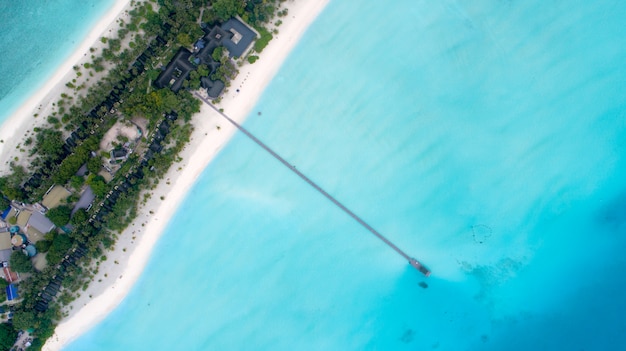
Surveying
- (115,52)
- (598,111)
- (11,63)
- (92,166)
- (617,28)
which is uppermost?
(617,28)

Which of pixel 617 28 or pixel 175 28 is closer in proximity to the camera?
pixel 175 28

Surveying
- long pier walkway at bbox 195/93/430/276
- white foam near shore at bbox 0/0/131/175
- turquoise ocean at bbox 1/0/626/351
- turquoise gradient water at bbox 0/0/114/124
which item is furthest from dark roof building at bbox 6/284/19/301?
long pier walkway at bbox 195/93/430/276

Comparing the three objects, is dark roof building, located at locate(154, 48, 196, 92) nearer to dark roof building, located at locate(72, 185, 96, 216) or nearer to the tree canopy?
the tree canopy

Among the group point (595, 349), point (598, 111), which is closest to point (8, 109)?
point (598, 111)

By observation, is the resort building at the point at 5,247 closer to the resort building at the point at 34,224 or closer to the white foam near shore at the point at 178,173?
the resort building at the point at 34,224

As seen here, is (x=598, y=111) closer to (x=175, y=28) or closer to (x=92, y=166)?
(x=175, y=28)

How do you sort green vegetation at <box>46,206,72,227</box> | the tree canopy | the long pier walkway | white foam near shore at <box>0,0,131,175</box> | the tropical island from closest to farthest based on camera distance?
the tree canopy, green vegetation at <box>46,206,72,227</box>, the tropical island, white foam near shore at <box>0,0,131,175</box>, the long pier walkway
